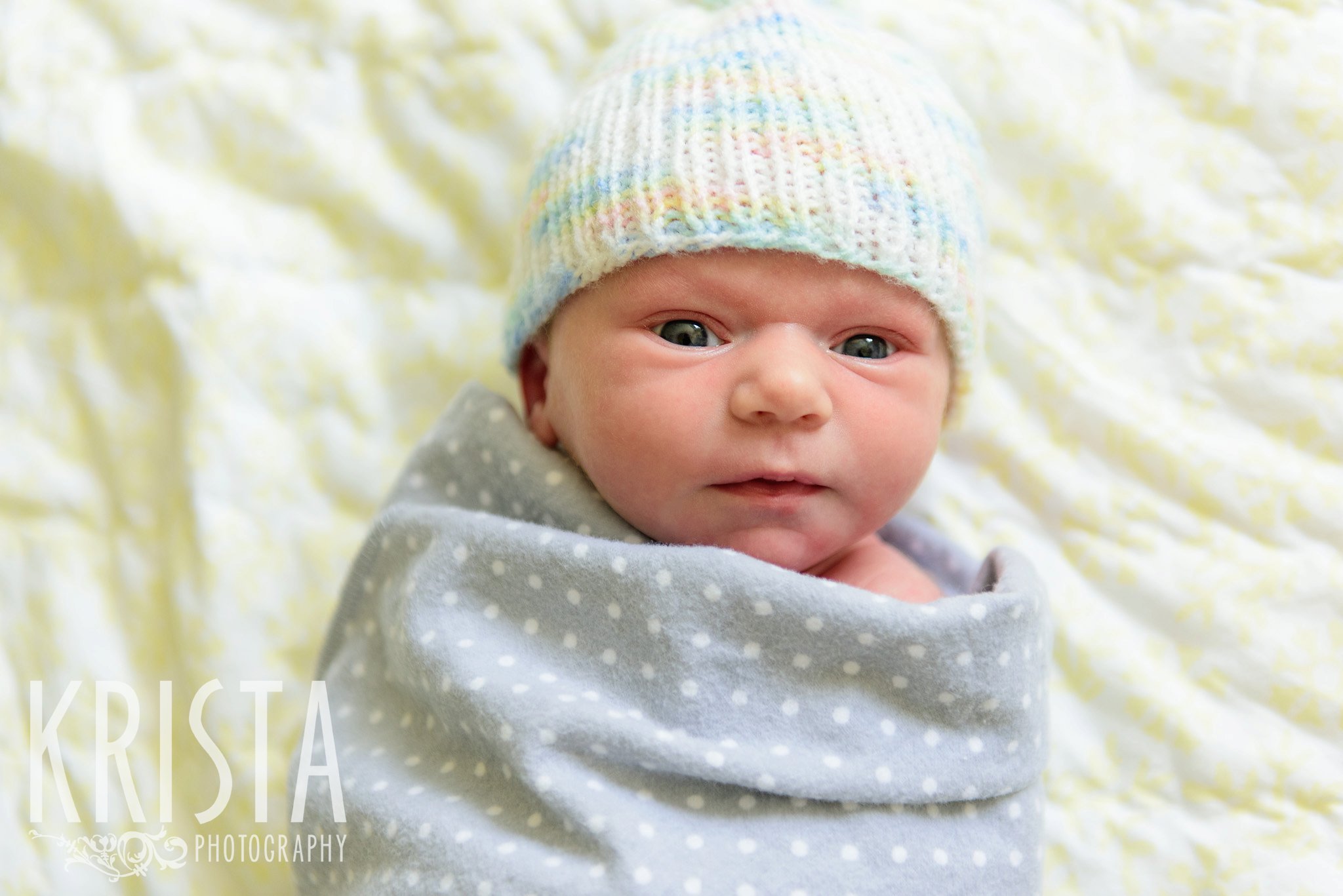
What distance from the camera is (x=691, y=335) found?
3.32 feet

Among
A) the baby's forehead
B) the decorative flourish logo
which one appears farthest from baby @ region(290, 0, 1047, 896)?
the decorative flourish logo

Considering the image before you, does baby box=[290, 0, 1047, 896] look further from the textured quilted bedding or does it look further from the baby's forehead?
the textured quilted bedding

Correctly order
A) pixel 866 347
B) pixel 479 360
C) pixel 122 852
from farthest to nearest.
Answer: pixel 479 360 < pixel 122 852 < pixel 866 347

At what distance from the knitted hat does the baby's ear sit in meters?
0.03

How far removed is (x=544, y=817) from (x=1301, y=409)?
0.94 meters

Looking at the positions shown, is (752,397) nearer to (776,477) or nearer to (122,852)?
(776,477)

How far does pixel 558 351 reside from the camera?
3.55 feet

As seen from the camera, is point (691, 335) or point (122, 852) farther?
point (122, 852)

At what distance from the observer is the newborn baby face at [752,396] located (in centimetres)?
98

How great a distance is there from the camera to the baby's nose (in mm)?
948

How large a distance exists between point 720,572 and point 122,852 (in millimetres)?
725

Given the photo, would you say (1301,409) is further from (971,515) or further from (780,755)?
(780,755)

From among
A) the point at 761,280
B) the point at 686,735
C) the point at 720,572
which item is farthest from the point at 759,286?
the point at 686,735

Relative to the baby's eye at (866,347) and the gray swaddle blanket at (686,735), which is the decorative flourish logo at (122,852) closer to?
the gray swaddle blanket at (686,735)
